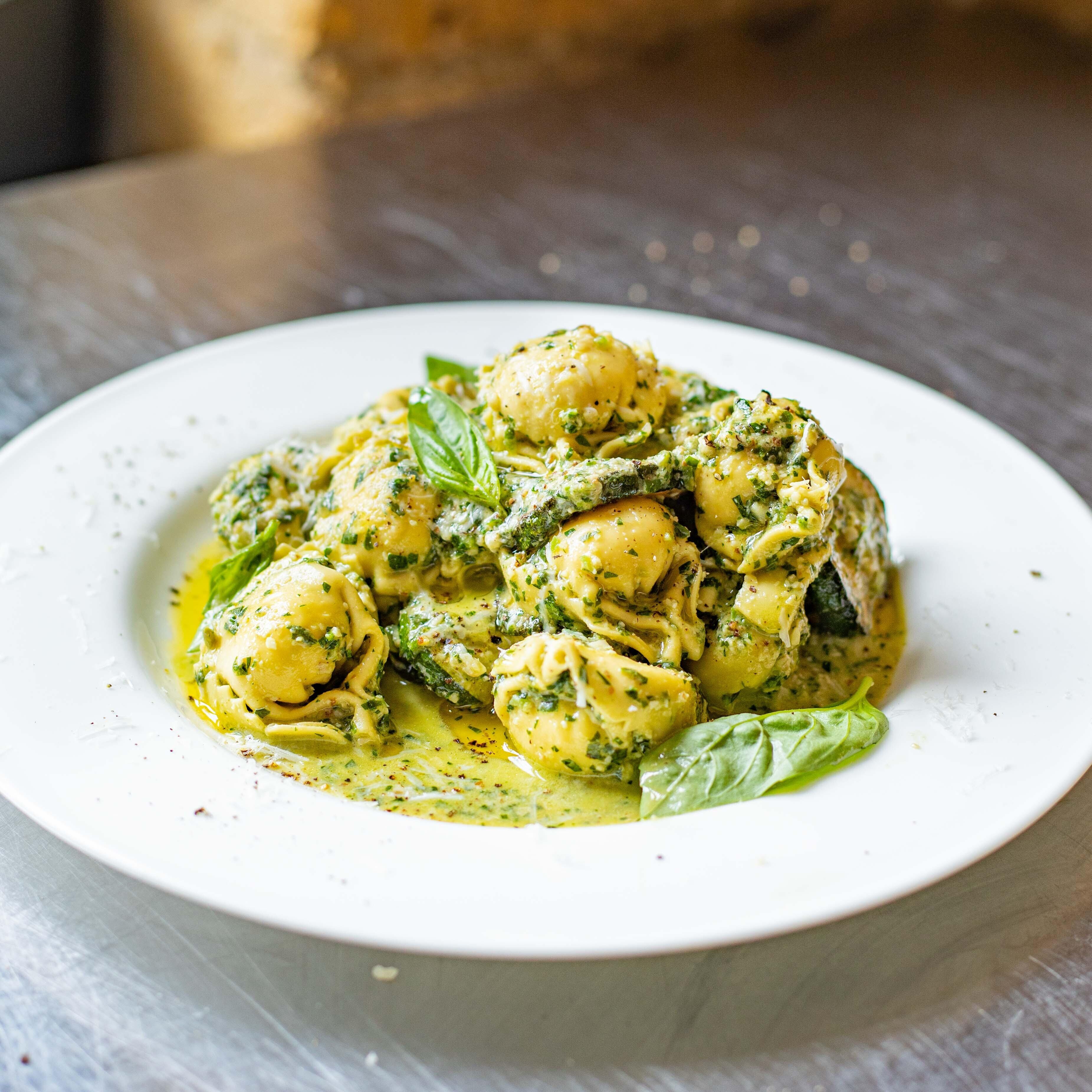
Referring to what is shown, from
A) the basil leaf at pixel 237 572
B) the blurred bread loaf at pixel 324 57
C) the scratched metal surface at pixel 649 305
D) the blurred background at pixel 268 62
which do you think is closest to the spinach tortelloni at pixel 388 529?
the basil leaf at pixel 237 572

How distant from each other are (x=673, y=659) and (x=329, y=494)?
822 millimetres

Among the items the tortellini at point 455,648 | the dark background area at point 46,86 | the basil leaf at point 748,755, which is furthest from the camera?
the dark background area at point 46,86

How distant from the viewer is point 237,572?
2.32 metres

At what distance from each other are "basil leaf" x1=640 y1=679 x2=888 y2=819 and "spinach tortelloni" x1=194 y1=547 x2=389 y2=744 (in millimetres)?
532

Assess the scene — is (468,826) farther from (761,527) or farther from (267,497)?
(267,497)

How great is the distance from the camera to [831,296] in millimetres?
4016

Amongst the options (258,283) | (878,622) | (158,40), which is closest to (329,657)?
(878,622)

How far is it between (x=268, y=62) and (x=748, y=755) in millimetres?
4760

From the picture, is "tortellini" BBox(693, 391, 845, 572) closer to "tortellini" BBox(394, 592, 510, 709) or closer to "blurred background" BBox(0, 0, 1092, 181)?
"tortellini" BBox(394, 592, 510, 709)

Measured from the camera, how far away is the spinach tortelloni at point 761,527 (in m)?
2.04

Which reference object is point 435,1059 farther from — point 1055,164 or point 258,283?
point 1055,164

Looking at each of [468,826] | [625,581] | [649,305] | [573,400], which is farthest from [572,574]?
[649,305]

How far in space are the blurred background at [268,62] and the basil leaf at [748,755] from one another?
13.6ft

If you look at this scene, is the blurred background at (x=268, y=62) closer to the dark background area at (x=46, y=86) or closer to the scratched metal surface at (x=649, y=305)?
the dark background area at (x=46, y=86)
